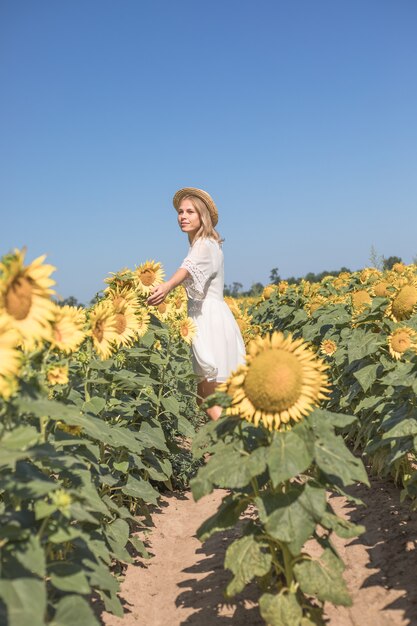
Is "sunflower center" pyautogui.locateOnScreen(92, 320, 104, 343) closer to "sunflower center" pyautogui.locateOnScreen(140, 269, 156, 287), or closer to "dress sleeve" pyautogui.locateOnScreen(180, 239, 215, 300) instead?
"sunflower center" pyautogui.locateOnScreen(140, 269, 156, 287)

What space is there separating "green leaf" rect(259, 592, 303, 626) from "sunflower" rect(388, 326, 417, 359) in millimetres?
2497

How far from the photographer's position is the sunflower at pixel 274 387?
260cm

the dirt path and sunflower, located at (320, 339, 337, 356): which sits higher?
sunflower, located at (320, 339, 337, 356)

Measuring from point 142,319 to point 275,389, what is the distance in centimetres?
182

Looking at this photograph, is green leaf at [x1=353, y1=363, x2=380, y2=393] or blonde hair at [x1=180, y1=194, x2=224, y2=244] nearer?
green leaf at [x1=353, y1=363, x2=380, y2=393]

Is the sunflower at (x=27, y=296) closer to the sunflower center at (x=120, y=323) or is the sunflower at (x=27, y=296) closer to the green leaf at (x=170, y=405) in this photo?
the sunflower center at (x=120, y=323)

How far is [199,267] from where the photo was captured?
519 centimetres

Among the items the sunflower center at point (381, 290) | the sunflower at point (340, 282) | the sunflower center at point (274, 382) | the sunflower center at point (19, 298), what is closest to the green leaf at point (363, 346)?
the sunflower center at point (381, 290)

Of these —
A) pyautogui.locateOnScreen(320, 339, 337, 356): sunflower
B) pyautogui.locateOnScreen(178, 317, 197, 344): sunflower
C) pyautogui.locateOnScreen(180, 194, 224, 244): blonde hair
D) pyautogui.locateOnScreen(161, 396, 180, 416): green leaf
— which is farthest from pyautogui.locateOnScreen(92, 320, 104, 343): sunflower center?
pyautogui.locateOnScreen(320, 339, 337, 356): sunflower

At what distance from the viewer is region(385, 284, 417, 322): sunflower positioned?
4844 millimetres

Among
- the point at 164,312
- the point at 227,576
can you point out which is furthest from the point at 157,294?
the point at 227,576

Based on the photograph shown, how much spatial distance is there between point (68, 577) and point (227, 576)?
155 cm

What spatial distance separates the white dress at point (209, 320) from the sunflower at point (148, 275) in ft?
1.82

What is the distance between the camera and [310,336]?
7.62 m
